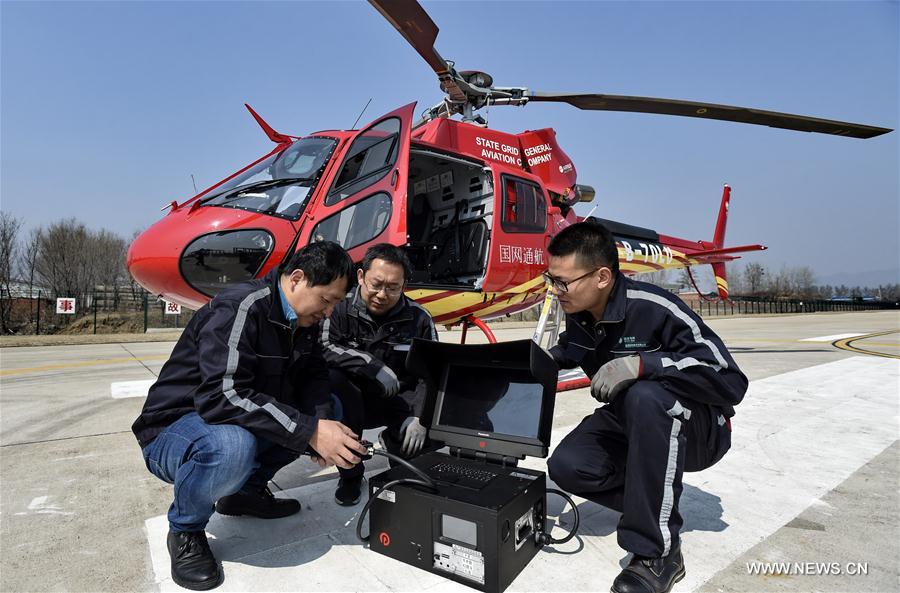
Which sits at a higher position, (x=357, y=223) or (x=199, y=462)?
(x=357, y=223)

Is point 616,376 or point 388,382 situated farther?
point 388,382

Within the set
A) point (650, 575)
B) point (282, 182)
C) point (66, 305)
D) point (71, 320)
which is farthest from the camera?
point (71, 320)

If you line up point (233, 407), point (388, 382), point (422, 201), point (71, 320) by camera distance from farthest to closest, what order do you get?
point (71, 320)
point (422, 201)
point (388, 382)
point (233, 407)

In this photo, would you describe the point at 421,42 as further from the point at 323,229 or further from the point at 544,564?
the point at 544,564

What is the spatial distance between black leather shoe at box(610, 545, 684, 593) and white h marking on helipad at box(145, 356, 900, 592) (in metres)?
0.06

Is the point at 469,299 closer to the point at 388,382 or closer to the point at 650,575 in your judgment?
the point at 388,382

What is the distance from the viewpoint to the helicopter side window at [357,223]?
14.5ft

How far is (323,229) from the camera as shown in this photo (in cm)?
459

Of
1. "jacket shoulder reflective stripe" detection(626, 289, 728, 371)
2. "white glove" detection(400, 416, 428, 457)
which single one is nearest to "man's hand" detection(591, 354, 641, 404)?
"jacket shoulder reflective stripe" detection(626, 289, 728, 371)

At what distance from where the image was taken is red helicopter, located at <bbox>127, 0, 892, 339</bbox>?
4312mm

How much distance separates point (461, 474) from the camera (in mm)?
1905

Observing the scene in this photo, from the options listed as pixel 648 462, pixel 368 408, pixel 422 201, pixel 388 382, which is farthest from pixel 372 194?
pixel 648 462

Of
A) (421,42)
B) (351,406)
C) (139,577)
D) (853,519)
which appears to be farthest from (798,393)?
(139,577)

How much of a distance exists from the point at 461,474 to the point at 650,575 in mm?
731
